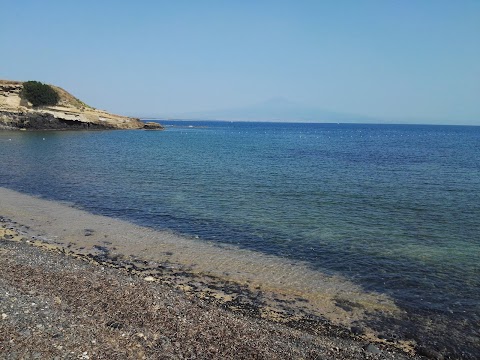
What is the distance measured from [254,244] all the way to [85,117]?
104 meters

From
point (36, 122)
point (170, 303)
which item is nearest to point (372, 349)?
point (170, 303)

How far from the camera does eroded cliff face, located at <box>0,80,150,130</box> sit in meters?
97.7

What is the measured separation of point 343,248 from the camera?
1902cm

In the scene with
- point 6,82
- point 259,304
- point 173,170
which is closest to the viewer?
point 259,304

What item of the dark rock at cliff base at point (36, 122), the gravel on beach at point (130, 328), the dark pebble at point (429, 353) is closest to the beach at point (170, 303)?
the gravel on beach at point (130, 328)

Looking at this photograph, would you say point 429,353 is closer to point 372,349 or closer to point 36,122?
point 372,349

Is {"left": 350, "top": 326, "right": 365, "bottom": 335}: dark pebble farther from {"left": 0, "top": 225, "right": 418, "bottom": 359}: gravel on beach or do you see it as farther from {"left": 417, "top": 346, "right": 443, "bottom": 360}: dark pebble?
{"left": 417, "top": 346, "right": 443, "bottom": 360}: dark pebble

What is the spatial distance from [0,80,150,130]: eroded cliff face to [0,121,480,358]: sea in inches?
2197

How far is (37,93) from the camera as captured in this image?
102500 millimetres

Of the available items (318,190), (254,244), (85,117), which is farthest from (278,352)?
(85,117)

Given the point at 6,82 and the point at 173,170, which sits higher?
the point at 6,82

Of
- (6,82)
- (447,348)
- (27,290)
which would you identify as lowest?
(447,348)

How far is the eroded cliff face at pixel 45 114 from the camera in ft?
320

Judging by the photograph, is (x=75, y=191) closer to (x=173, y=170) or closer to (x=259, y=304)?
(x=173, y=170)
